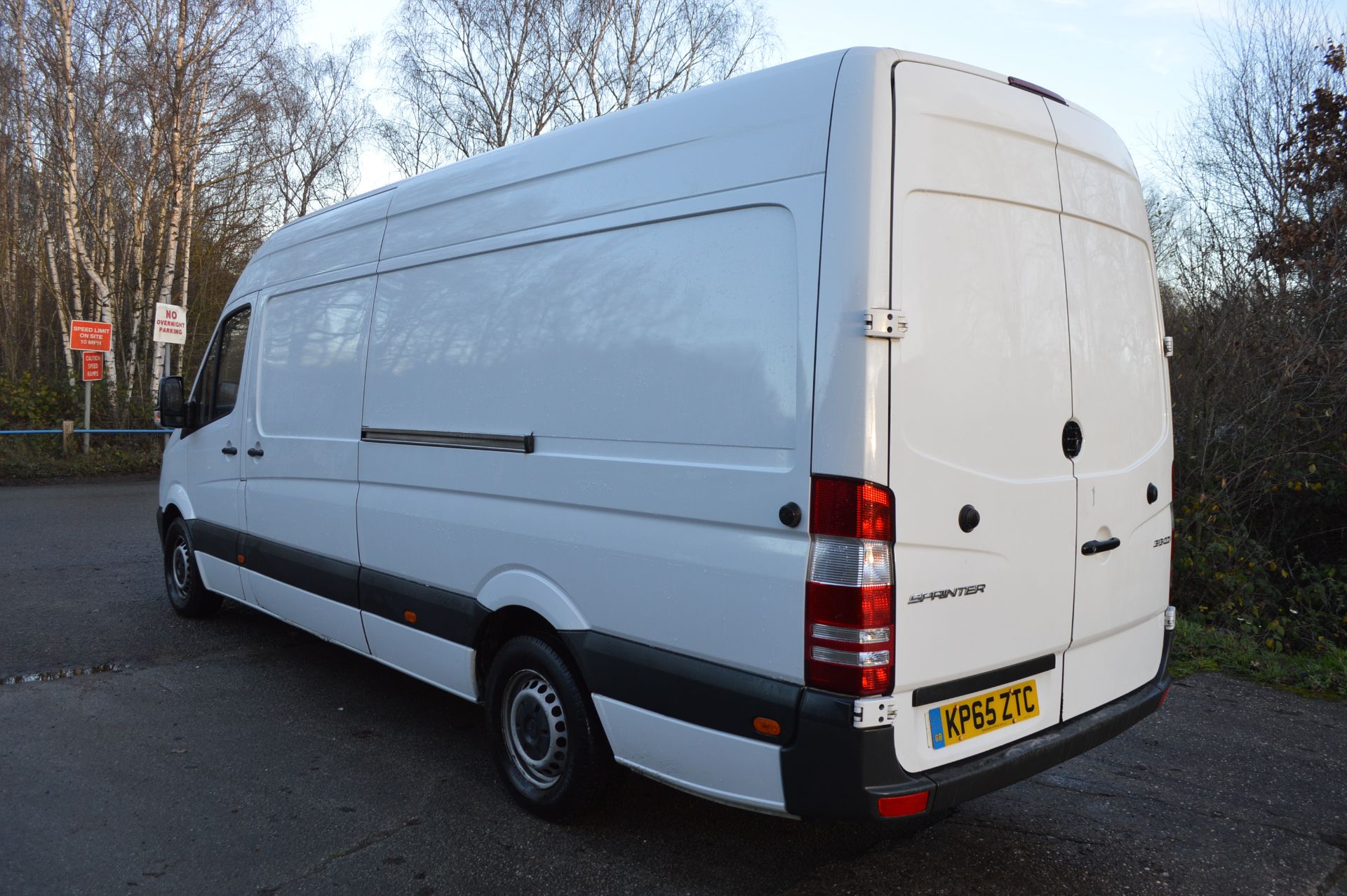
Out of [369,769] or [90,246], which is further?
[90,246]

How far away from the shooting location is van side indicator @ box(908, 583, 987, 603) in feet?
8.68

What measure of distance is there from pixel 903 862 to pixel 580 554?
1501mm

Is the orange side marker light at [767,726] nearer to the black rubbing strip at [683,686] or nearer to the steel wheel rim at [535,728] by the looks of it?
the black rubbing strip at [683,686]

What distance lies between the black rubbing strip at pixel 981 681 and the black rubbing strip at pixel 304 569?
9.23 ft

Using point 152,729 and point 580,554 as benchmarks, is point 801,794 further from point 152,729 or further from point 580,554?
point 152,729

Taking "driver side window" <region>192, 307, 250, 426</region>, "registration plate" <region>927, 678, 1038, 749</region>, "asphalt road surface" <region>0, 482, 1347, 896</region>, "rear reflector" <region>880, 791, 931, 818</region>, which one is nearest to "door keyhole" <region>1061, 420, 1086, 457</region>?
"registration plate" <region>927, 678, 1038, 749</region>

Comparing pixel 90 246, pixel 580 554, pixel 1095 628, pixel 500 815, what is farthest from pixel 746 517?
pixel 90 246

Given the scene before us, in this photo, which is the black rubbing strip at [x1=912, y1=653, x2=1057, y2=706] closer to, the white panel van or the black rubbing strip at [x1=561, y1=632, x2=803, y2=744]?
the white panel van

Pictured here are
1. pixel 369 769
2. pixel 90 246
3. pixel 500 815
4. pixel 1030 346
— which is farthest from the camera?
pixel 90 246

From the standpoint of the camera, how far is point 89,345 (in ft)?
54.3

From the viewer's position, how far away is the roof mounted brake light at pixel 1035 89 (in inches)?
123

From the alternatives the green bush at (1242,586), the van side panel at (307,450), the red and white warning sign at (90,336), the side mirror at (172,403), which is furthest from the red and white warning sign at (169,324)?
the green bush at (1242,586)

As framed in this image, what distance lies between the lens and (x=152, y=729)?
449 centimetres

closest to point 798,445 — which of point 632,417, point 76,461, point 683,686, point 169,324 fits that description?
point 632,417
